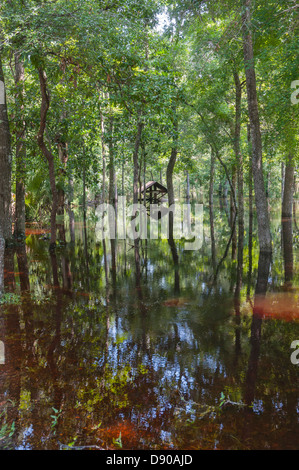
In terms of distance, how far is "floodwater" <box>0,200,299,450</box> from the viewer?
2.94 meters

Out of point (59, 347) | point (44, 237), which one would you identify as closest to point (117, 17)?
point (59, 347)

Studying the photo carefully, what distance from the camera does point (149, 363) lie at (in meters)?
4.25

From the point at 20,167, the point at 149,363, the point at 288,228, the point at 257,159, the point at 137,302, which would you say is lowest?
the point at 149,363

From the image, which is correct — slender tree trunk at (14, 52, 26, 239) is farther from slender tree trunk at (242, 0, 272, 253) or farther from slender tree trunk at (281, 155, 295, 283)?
slender tree trunk at (281, 155, 295, 283)

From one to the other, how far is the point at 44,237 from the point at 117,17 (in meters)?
11.4

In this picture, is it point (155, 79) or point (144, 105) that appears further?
point (144, 105)

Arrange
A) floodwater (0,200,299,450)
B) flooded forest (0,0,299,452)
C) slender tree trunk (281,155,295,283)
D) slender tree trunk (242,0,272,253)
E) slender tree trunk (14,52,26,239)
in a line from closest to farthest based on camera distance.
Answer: floodwater (0,200,299,450) → flooded forest (0,0,299,452) → slender tree trunk (281,155,295,283) → slender tree trunk (242,0,272,253) → slender tree trunk (14,52,26,239)

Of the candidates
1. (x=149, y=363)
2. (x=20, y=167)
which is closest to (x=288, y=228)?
(x=20, y=167)

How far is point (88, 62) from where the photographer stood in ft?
28.4

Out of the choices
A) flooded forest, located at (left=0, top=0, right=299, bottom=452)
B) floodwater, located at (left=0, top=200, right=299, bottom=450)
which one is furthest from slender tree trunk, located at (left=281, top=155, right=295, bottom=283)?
floodwater, located at (left=0, top=200, right=299, bottom=450)

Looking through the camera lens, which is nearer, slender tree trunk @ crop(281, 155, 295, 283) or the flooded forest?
the flooded forest

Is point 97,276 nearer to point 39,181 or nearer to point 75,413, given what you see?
point 75,413

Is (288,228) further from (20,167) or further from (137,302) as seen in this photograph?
(20,167)

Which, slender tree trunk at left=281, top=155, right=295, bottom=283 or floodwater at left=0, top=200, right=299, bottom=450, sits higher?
slender tree trunk at left=281, top=155, right=295, bottom=283
